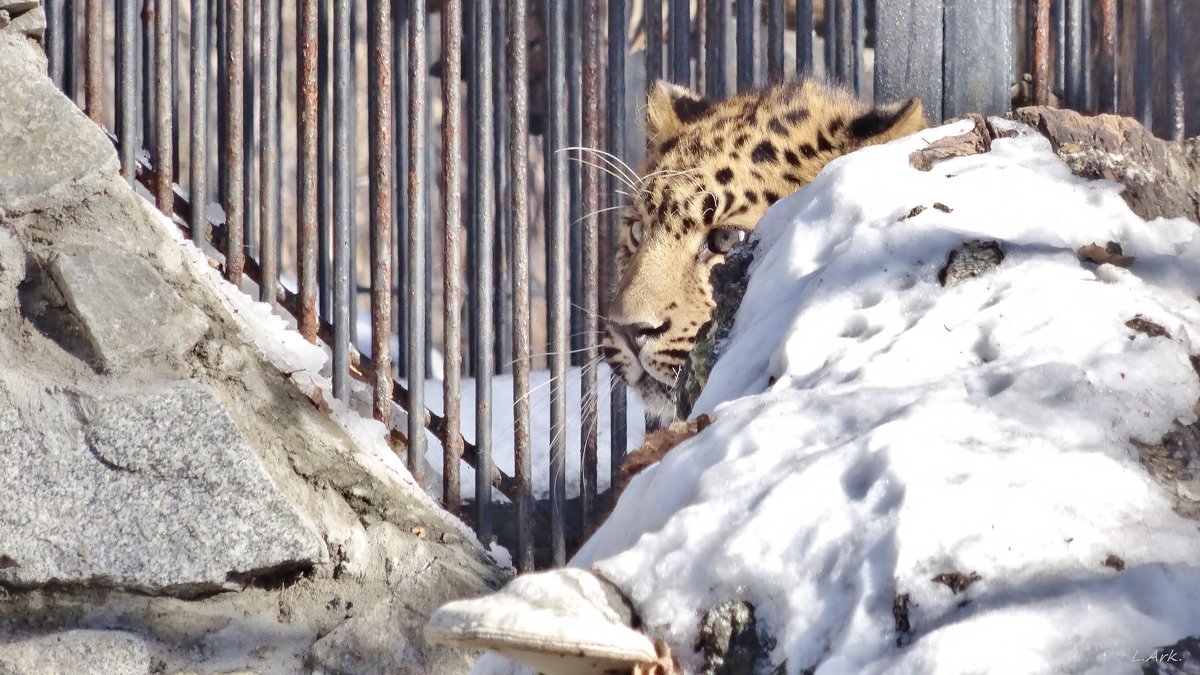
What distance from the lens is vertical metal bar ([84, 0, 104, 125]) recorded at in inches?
161

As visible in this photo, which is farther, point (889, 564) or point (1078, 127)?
point (1078, 127)

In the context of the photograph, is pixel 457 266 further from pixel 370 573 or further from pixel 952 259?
pixel 952 259

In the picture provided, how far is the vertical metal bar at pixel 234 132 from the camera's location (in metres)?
4.14

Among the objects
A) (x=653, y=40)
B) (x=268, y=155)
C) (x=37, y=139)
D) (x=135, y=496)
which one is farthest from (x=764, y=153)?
(x=37, y=139)

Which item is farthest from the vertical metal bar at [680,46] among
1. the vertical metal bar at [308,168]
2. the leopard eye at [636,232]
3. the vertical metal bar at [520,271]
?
the vertical metal bar at [308,168]

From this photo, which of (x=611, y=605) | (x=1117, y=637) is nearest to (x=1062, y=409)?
(x=1117, y=637)

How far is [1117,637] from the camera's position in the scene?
135 cm

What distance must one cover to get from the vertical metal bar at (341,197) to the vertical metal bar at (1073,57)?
6.85 ft

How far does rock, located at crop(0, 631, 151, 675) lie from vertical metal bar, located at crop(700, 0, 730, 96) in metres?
2.18

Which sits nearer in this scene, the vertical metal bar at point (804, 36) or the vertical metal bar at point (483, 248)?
the vertical metal bar at point (804, 36)

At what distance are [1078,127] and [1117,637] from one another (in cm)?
137

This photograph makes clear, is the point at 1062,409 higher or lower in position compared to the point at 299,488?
higher

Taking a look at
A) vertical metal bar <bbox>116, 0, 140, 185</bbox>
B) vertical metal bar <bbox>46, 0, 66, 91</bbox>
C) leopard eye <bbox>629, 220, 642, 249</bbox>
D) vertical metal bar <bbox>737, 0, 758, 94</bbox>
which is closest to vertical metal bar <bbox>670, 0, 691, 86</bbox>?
vertical metal bar <bbox>737, 0, 758, 94</bbox>

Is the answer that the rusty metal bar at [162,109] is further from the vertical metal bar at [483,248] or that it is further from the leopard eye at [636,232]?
the leopard eye at [636,232]
